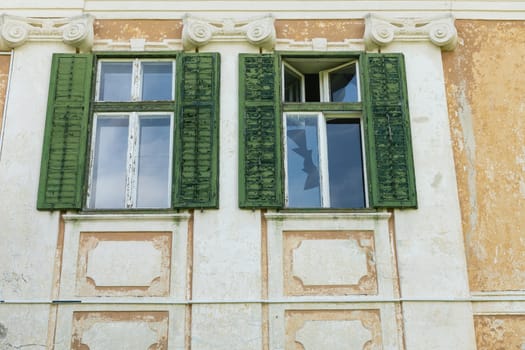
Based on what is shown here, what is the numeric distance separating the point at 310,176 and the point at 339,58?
1.59m

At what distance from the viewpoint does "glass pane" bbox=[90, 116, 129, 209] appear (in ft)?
26.4

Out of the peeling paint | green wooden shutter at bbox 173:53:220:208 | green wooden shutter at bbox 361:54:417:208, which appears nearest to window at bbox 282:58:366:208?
green wooden shutter at bbox 361:54:417:208

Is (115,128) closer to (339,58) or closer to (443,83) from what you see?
(339,58)

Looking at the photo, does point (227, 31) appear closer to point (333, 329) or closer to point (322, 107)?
point (322, 107)

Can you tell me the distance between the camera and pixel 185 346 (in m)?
7.31

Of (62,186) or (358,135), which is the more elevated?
(358,135)

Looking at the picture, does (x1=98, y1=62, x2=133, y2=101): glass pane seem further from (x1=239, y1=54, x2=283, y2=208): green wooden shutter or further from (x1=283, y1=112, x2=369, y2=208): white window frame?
(x1=283, y1=112, x2=369, y2=208): white window frame

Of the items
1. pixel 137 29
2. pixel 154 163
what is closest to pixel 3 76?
pixel 137 29

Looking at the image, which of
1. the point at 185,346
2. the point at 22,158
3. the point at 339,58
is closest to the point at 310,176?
the point at 339,58

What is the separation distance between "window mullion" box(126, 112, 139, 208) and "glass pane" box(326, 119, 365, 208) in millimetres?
2327

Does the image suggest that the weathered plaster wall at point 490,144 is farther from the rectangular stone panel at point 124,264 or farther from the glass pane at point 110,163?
the glass pane at point 110,163

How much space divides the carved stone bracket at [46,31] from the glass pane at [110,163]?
1.03 m

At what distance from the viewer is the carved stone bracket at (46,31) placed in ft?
27.8

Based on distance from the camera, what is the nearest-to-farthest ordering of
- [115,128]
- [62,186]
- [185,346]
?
[185,346] < [62,186] < [115,128]
